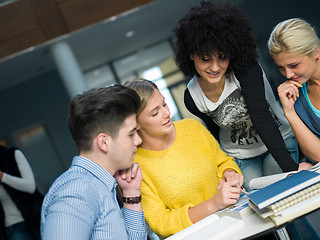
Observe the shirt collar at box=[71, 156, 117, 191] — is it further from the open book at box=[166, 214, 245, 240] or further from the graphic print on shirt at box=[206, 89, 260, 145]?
the graphic print on shirt at box=[206, 89, 260, 145]

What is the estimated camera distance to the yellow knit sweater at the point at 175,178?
152 centimetres

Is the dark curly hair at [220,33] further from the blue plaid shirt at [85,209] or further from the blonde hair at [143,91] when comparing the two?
the blue plaid shirt at [85,209]

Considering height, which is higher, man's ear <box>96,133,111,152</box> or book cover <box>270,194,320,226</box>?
man's ear <box>96,133,111,152</box>

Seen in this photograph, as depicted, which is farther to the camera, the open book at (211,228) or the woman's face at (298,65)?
the woman's face at (298,65)

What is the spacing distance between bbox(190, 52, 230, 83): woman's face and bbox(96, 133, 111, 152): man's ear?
671mm

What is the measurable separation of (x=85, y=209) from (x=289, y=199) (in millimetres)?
630

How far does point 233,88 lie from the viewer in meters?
1.86

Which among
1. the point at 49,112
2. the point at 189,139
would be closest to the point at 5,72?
the point at 49,112

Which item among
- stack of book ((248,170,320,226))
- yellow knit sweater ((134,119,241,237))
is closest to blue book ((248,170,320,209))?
stack of book ((248,170,320,226))

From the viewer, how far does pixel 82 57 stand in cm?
770

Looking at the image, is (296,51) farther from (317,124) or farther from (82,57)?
(82,57)

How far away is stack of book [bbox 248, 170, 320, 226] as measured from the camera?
1.08m

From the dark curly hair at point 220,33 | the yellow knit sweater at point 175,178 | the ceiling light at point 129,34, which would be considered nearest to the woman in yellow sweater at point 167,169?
the yellow knit sweater at point 175,178

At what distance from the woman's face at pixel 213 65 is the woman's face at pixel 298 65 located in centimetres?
27
